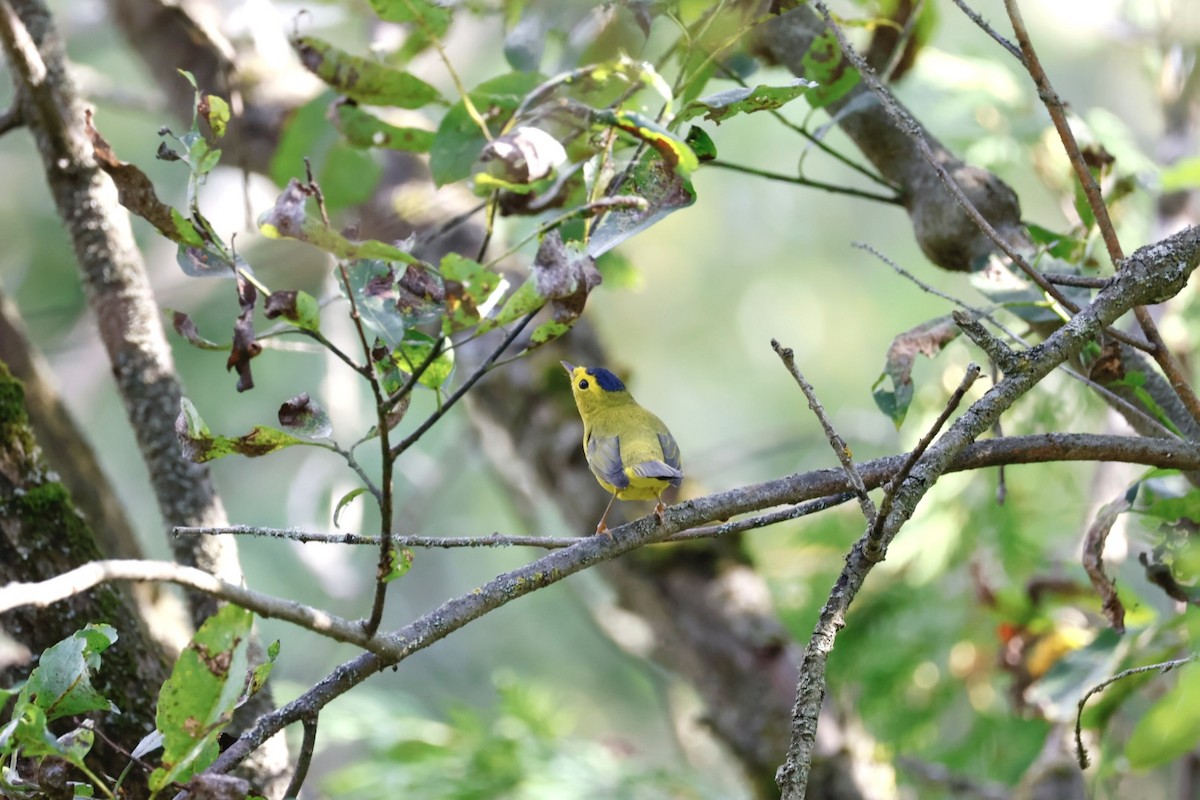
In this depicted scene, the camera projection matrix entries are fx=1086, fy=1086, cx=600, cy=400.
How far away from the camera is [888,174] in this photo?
5.78ft

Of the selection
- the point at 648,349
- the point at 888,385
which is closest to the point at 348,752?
the point at 648,349

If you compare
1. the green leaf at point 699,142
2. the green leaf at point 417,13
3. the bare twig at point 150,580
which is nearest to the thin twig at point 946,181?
the green leaf at point 699,142

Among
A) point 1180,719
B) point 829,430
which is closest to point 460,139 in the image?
point 829,430

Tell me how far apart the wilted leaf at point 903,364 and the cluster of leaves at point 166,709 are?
81 centimetres

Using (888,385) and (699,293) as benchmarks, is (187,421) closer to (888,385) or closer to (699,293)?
(888,385)

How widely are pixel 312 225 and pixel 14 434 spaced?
71cm

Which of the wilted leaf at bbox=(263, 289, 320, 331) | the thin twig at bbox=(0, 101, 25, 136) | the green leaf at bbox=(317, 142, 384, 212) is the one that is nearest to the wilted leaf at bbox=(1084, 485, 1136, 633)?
the wilted leaf at bbox=(263, 289, 320, 331)

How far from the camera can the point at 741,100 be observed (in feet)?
3.84

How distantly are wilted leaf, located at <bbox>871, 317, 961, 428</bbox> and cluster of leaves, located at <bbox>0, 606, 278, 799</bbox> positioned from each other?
2.66ft

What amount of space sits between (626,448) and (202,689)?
0.81 meters

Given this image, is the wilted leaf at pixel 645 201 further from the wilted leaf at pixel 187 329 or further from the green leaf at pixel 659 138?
the wilted leaf at pixel 187 329

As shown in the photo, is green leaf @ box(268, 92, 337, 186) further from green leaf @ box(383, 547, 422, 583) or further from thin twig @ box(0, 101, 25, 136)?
green leaf @ box(383, 547, 422, 583)

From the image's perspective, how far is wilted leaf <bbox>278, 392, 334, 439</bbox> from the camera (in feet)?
3.34

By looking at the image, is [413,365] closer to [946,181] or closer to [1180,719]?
[946,181]
